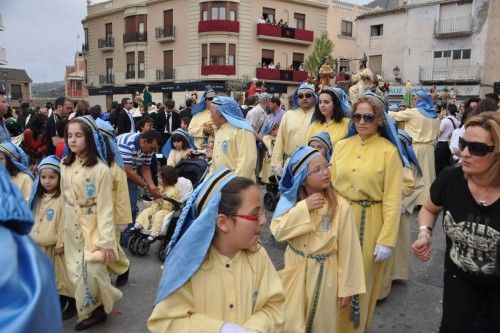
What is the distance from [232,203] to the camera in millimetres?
2336

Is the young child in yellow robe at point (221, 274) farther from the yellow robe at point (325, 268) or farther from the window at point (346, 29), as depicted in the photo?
the window at point (346, 29)

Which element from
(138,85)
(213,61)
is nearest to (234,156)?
(213,61)

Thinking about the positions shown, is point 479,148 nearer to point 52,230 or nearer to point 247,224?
point 247,224

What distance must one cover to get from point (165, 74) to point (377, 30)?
Answer: 57.8 feet

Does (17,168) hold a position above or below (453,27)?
below

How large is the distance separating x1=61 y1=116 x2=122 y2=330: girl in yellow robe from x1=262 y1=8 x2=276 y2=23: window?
34.3 meters

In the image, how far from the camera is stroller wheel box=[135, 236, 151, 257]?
620 cm

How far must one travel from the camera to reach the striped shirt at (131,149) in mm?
6164

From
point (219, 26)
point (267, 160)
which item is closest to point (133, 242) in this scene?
point (267, 160)

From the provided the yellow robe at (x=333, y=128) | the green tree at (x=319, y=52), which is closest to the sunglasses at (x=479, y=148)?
the yellow robe at (x=333, y=128)

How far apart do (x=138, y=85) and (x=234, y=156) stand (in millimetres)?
36964

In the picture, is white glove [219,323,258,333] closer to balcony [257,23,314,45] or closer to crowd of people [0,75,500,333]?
crowd of people [0,75,500,333]

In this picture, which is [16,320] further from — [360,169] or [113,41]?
[113,41]

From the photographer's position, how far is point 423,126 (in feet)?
27.5
